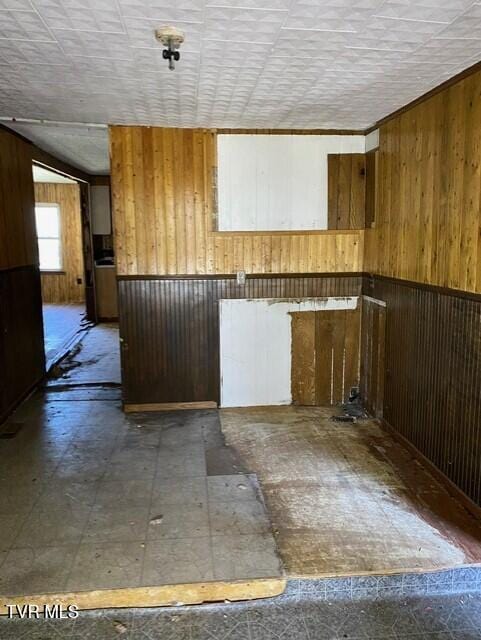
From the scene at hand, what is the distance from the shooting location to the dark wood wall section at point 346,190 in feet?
14.7

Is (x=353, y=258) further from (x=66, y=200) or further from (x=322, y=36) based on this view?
(x=66, y=200)

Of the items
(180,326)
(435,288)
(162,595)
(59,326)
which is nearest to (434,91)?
(435,288)

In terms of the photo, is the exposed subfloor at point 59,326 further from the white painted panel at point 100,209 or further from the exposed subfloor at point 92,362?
the white painted panel at point 100,209

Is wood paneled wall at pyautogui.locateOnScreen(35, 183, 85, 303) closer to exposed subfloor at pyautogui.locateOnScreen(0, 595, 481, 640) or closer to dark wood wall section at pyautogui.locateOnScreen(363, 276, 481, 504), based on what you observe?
dark wood wall section at pyautogui.locateOnScreen(363, 276, 481, 504)

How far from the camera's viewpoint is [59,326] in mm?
8422

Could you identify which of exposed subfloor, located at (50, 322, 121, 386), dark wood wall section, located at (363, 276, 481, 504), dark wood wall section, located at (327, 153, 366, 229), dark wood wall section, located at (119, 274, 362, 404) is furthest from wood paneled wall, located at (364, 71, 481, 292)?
exposed subfloor, located at (50, 322, 121, 386)

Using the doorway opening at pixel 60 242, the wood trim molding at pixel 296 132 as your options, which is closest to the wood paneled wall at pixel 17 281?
the wood trim molding at pixel 296 132

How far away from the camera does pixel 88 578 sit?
2.37 metres

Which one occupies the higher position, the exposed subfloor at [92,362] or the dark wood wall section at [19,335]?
the dark wood wall section at [19,335]

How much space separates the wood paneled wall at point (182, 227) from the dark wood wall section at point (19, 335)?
108cm

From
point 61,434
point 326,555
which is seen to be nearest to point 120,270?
point 61,434

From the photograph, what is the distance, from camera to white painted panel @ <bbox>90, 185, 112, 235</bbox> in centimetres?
891

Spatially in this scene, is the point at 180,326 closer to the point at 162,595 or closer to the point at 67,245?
the point at 162,595

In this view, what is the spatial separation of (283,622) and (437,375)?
1776mm
